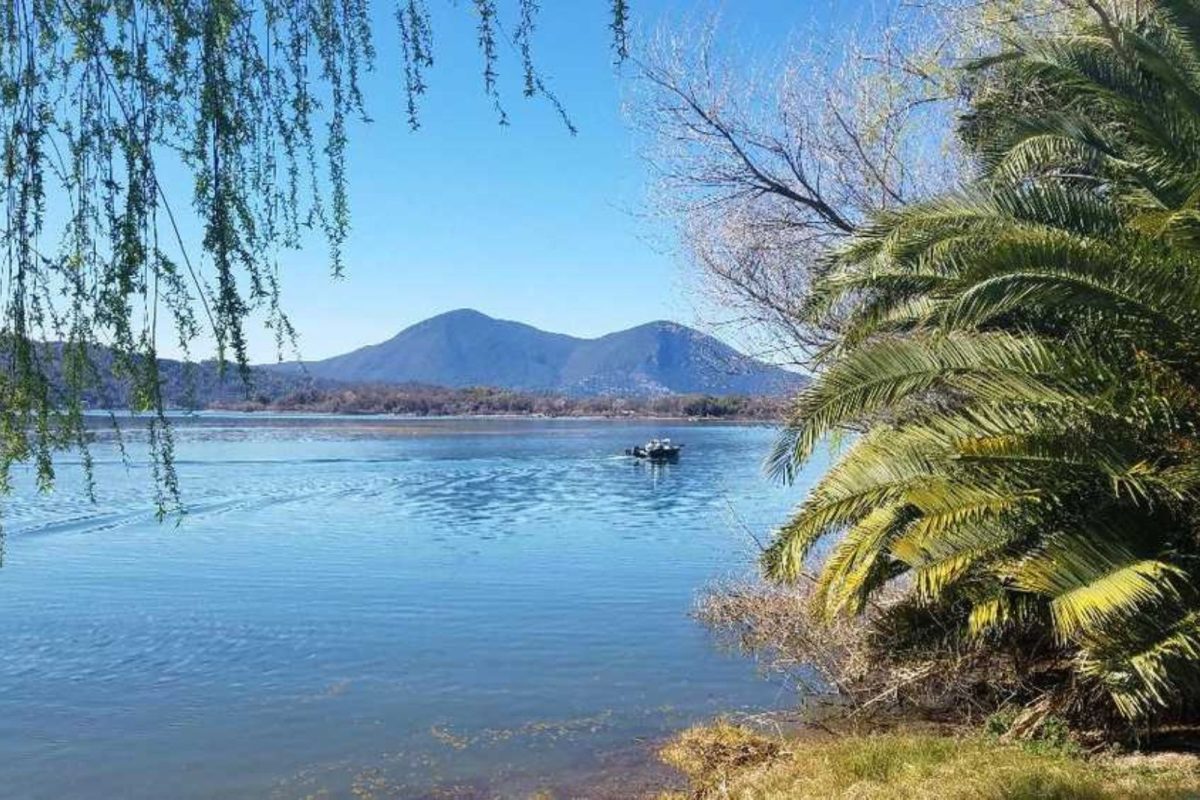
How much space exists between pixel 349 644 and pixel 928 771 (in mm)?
10674

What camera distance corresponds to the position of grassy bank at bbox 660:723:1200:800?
7.24 m

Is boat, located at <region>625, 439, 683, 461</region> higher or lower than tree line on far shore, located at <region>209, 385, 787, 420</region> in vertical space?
lower

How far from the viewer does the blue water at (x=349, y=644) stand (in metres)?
11.3

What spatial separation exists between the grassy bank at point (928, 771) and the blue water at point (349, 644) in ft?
6.06

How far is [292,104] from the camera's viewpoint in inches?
129

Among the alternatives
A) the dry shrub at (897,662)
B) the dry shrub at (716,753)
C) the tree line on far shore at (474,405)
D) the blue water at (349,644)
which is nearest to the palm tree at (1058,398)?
the dry shrub at (897,662)

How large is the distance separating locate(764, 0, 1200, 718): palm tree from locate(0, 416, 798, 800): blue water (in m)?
4.67

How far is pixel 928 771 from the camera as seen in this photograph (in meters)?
8.01

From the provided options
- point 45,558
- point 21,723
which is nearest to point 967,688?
point 21,723

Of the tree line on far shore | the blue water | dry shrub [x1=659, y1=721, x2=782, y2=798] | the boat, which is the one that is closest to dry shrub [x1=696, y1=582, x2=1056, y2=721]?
the blue water

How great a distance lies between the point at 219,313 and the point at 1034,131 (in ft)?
26.9

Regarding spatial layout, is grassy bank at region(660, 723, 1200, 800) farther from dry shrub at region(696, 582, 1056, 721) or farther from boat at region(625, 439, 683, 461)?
boat at region(625, 439, 683, 461)

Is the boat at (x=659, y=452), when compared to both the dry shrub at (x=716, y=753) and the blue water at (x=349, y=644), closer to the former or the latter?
the blue water at (x=349, y=644)

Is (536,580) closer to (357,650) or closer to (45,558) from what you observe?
(357,650)
